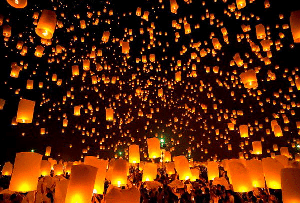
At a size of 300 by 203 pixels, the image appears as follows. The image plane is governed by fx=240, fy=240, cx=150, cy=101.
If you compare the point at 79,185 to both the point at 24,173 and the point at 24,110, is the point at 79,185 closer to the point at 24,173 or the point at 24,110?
the point at 24,173

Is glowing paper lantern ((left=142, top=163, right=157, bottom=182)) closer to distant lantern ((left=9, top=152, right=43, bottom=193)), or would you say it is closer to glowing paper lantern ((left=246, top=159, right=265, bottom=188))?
glowing paper lantern ((left=246, top=159, right=265, bottom=188))

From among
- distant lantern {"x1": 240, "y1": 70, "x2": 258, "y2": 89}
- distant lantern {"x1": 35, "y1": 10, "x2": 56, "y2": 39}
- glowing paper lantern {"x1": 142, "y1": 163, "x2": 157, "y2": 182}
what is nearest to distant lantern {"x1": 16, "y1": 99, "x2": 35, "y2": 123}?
distant lantern {"x1": 35, "y1": 10, "x2": 56, "y2": 39}

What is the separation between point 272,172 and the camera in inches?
168

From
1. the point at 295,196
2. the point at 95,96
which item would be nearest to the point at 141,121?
the point at 95,96

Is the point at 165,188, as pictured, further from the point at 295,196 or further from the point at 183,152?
the point at 183,152

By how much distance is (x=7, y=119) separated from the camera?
43.2 feet

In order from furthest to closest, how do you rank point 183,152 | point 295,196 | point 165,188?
point 183,152 → point 165,188 → point 295,196

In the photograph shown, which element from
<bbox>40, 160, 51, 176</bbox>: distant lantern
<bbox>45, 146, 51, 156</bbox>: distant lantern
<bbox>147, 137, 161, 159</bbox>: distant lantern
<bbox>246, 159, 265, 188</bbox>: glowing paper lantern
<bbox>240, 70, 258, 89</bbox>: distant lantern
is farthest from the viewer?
<bbox>45, 146, 51, 156</bbox>: distant lantern

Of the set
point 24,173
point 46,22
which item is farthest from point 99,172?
point 46,22

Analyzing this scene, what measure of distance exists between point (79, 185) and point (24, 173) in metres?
0.97

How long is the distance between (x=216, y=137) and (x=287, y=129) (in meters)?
4.23

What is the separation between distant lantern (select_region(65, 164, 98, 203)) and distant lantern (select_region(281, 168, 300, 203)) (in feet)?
7.64

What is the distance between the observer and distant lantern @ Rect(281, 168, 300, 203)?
2795 millimetres

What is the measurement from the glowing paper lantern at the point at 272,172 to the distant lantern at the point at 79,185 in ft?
10.5
